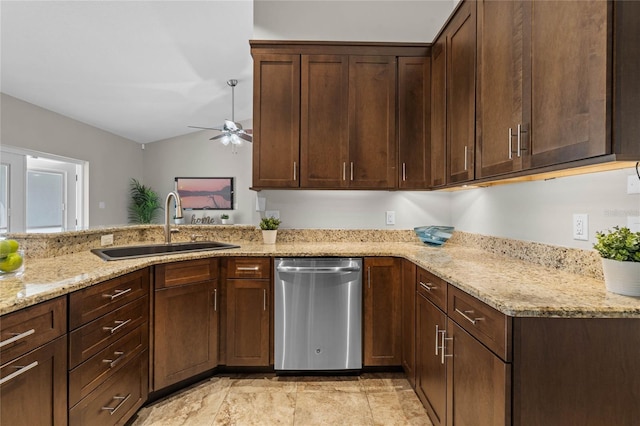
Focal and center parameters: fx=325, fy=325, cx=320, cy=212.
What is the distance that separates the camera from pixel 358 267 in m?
2.30

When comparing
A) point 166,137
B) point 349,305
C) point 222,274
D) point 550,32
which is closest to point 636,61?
point 550,32

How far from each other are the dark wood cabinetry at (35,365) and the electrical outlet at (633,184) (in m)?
2.31

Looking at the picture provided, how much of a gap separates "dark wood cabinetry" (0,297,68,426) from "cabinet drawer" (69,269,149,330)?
58mm

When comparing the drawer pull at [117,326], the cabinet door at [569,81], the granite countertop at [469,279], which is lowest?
the drawer pull at [117,326]

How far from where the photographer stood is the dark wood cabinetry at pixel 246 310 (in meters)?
2.30

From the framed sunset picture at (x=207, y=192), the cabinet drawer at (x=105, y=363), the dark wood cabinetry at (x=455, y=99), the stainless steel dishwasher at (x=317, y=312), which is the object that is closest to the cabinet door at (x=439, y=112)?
the dark wood cabinetry at (x=455, y=99)

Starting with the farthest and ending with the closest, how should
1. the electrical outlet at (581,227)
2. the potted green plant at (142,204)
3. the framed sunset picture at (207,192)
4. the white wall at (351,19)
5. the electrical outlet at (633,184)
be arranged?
1. the framed sunset picture at (207,192)
2. the potted green plant at (142,204)
3. the white wall at (351,19)
4. the electrical outlet at (581,227)
5. the electrical outlet at (633,184)

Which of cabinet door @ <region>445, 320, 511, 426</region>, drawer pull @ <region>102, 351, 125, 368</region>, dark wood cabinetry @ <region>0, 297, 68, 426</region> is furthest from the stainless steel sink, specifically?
cabinet door @ <region>445, 320, 511, 426</region>

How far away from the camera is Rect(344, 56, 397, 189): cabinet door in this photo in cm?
259

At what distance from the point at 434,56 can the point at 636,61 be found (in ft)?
5.64

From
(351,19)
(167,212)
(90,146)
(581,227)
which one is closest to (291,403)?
(167,212)

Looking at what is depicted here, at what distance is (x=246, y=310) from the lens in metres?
2.30

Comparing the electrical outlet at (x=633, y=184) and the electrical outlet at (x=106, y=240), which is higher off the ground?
the electrical outlet at (x=633, y=184)

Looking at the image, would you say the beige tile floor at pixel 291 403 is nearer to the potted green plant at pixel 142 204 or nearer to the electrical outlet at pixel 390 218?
the electrical outlet at pixel 390 218
